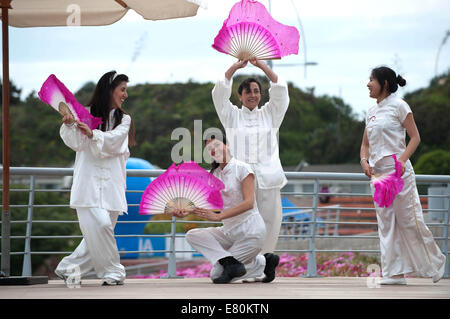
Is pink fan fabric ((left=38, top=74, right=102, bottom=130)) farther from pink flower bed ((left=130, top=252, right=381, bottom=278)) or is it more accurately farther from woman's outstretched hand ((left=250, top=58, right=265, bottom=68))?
pink flower bed ((left=130, top=252, right=381, bottom=278))

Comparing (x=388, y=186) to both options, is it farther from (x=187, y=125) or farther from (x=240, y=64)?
(x=187, y=125)

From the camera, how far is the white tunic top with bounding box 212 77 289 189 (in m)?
4.96

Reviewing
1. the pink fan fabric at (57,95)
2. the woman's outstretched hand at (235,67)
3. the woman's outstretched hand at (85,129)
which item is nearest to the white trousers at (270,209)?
the woman's outstretched hand at (235,67)

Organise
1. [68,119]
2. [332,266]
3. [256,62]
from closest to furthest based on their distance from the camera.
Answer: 1. [68,119]
2. [256,62]
3. [332,266]

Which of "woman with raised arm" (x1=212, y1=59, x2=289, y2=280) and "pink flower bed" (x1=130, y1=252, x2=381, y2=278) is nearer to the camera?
"woman with raised arm" (x1=212, y1=59, x2=289, y2=280)

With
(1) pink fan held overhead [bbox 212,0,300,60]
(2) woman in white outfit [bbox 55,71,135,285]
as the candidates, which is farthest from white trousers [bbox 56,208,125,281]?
(1) pink fan held overhead [bbox 212,0,300,60]

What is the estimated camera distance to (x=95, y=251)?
440cm

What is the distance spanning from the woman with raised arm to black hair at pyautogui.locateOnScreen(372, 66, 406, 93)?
667 millimetres

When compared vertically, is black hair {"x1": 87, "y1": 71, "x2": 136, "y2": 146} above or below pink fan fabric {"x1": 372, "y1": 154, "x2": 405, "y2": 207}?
above

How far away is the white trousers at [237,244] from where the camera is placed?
4715mm

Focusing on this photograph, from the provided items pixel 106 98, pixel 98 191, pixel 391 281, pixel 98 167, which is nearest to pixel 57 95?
pixel 106 98

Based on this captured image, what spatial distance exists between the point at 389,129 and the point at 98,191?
6.33ft
